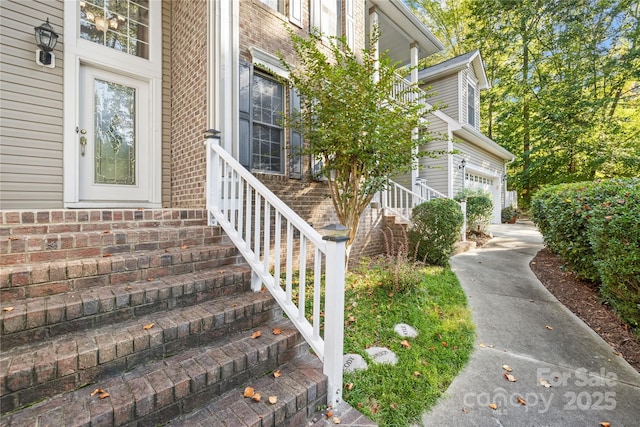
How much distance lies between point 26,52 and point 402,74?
5.30m

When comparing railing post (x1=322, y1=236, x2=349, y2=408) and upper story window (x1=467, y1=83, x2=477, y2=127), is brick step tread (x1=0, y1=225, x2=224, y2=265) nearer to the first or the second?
railing post (x1=322, y1=236, x2=349, y2=408)

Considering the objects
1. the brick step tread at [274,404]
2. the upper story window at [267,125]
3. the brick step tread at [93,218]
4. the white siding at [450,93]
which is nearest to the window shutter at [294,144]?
the upper story window at [267,125]

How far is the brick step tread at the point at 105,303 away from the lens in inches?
66.1

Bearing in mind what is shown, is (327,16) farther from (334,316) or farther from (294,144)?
(334,316)

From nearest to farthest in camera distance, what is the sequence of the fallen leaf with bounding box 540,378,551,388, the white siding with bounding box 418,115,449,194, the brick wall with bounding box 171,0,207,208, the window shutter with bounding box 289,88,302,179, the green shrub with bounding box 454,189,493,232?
1. the fallen leaf with bounding box 540,378,551,388
2. the brick wall with bounding box 171,0,207,208
3. the window shutter with bounding box 289,88,302,179
4. the green shrub with bounding box 454,189,493,232
5. the white siding with bounding box 418,115,449,194

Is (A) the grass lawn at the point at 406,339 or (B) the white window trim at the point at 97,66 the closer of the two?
(A) the grass lawn at the point at 406,339

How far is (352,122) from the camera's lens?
3.81 m

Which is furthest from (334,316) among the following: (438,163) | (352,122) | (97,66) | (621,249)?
(438,163)

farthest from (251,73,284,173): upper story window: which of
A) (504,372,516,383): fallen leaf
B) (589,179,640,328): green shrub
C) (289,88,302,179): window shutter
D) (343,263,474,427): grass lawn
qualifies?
(589,179,640,328): green shrub

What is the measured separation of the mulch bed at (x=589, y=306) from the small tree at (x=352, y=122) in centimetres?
295

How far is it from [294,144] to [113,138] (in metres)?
2.57

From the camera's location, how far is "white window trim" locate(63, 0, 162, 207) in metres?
3.54

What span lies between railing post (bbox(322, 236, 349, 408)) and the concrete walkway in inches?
27.0

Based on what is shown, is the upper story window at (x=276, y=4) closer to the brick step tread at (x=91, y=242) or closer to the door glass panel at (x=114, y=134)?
the door glass panel at (x=114, y=134)
